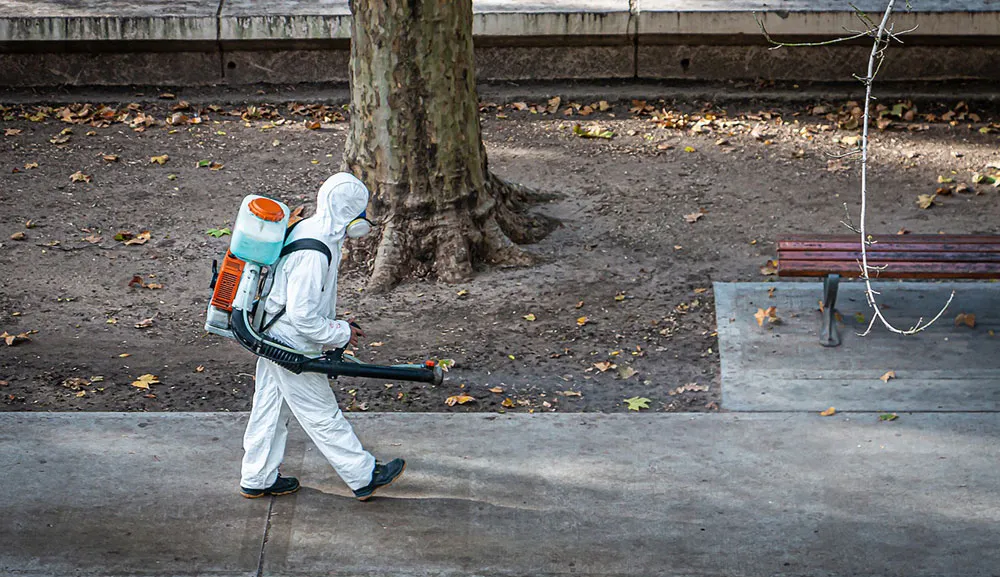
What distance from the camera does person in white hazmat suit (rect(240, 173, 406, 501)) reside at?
16.4 feet

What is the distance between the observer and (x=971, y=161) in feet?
32.7

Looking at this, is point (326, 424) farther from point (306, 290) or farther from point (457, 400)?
point (457, 400)

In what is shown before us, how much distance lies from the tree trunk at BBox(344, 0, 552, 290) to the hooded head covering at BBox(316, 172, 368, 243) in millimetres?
2953

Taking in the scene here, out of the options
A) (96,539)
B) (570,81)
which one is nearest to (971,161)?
(570,81)

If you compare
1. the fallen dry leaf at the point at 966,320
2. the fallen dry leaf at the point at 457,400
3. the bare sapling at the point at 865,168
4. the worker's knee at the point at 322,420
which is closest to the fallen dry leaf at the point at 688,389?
the bare sapling at the point at 865,168

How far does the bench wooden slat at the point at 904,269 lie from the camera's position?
261 inches

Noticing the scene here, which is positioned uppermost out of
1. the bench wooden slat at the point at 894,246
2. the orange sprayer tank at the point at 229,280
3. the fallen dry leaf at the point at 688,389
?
the orange sprayer tank at the point at 229,280

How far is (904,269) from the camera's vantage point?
21.9ft

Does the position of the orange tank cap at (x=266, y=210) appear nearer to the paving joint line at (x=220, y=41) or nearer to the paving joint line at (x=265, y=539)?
the paving joint line at (x=265, y=539)

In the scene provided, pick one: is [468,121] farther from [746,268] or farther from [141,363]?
[141,363]

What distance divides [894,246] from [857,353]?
2.19ft

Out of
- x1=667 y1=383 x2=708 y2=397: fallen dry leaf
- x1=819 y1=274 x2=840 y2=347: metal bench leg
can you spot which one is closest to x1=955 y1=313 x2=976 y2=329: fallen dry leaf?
x1=819 y1=274 x2=840 y2=347: metal bench leg

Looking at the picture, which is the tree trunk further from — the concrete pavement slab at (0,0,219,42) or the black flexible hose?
the concrete pavement slab at (0,0,219,42)

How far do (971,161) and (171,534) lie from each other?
757 cm
